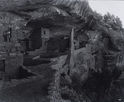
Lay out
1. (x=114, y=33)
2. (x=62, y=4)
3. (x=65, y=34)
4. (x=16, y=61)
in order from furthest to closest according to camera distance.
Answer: (x=114, y=33)
(x=65, y=34)
(x=62, y=4)
(x=16, y=61)

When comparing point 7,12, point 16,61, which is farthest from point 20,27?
point 16,61

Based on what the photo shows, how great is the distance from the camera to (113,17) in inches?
904

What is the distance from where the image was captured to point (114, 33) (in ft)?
65.6

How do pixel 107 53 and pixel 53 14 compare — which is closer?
pixel 53 14

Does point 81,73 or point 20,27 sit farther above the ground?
point 20,27

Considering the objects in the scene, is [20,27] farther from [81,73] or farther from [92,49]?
[92,49]

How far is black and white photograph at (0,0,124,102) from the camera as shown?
36.1ft

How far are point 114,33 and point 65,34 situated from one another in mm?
5220

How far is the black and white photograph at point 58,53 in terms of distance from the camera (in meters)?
11.0

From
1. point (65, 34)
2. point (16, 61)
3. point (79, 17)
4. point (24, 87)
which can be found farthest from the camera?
point (65, 34)

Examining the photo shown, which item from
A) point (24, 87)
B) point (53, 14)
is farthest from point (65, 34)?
point (24, 87)

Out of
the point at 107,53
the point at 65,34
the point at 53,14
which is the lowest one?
the point at 107,53

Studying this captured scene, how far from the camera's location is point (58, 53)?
14836 mm

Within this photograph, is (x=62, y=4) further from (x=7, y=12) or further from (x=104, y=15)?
(x=104, y=15)
